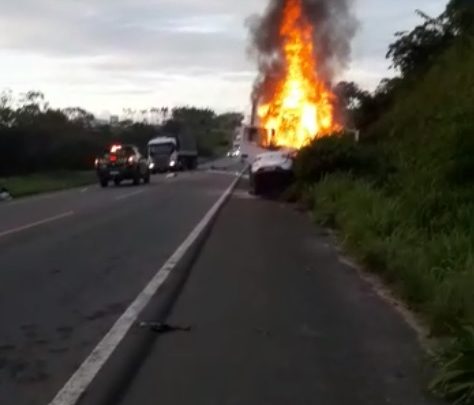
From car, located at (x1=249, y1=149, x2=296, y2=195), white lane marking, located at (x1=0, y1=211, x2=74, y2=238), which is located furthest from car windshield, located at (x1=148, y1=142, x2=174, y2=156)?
white lane marking, located at (x1=0, y1=211, x2=74, y2=238)

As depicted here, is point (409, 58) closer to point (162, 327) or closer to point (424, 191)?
point (424, 191)

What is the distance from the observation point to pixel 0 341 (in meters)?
11.3

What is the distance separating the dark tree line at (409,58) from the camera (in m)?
39.0

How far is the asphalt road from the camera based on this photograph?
8.99 meters

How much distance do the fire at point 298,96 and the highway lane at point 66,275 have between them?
13716 mm

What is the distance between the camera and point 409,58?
44.4 metres

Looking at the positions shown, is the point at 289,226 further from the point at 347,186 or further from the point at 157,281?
the point at 157,281

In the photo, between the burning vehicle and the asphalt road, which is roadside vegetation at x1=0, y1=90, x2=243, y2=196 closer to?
the burning vehicle

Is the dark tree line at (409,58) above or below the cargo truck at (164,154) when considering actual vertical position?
above

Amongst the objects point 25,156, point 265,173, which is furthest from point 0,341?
point 25,156

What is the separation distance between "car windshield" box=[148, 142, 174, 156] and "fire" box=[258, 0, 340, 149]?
101ft

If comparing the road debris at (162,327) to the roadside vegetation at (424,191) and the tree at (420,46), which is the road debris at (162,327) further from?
the tree at (420,46)

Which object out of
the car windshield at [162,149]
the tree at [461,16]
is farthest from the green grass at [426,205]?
the car windshield at [162,149]

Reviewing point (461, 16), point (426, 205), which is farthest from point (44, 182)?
point (426, 205)
